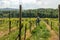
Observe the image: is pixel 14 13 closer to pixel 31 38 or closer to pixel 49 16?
pixel 49 16

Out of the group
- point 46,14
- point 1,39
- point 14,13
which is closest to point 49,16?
point 46,14

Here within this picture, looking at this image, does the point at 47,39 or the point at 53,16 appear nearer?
the point at 47,39

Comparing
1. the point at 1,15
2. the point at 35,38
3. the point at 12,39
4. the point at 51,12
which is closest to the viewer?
the point at 12,39

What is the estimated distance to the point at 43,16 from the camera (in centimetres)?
6406

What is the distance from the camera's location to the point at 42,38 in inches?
743

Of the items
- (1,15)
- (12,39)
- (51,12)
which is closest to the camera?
(12,39)

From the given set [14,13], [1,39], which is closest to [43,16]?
[14,13]

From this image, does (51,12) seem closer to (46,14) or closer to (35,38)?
(46,14)

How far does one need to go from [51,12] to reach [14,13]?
13.6 m

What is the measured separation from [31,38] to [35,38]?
38cm

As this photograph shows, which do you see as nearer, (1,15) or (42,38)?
(42,38)

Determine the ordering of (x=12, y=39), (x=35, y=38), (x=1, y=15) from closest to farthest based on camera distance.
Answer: (x=12, y=39)
(x=35, y=38)
(x=1, y=15)

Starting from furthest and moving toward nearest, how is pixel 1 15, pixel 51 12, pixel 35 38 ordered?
pixel 51 12
pixel 1 15
pixel 35 38

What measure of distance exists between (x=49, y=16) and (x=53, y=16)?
7.62 feet
